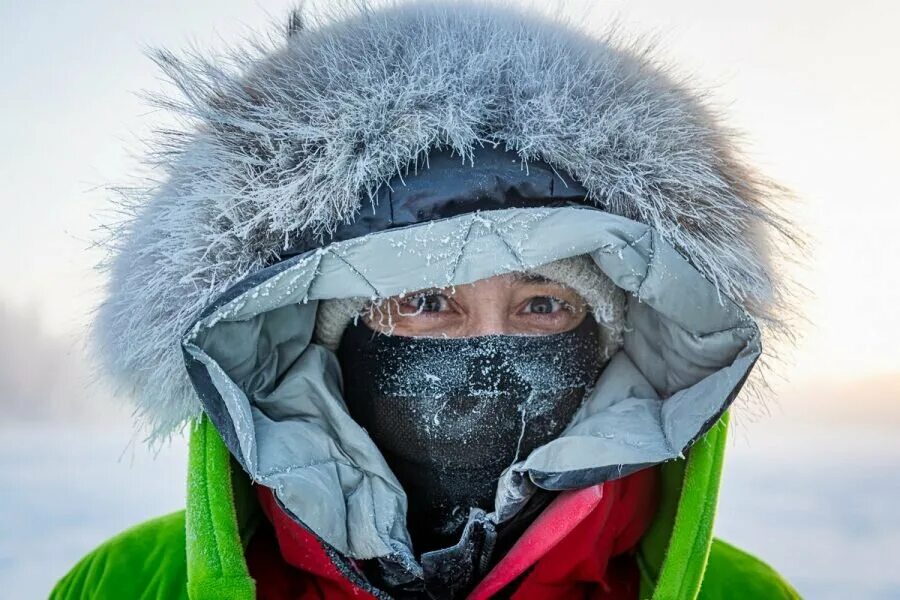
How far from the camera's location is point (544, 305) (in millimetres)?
1594

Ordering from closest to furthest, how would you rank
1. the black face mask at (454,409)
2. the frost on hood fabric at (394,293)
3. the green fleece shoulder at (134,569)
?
the frost on hood fabric at (394,293) < the black face mask at (454,409) < the green fleece shoulder at (134,569)

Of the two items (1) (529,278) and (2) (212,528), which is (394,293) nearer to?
(1) (529,278)

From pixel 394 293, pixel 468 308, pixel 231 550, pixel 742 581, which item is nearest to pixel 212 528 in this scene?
pixel 231 550

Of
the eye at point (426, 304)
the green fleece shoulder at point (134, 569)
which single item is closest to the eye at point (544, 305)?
the eye at point (426, 304)

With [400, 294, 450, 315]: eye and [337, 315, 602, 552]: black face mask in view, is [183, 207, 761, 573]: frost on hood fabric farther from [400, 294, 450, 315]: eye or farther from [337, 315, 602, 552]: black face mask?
[400, 294, 450, 315]: eye

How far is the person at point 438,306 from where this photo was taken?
133cm

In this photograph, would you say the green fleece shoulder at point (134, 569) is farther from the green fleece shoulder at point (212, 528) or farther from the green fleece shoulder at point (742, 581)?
the green fleece shoulder at point (742, 581)

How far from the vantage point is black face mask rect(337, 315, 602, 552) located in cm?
148

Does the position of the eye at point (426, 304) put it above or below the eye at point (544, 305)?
above

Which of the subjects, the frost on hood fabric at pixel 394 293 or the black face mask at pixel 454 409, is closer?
the frost on hood fabric at pixel 394 293

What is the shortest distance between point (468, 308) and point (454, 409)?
21cm

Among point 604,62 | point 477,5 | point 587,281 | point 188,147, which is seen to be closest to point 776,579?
point 587,281

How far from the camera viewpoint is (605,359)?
1670 millimetres

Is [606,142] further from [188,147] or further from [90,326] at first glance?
[90,326]
